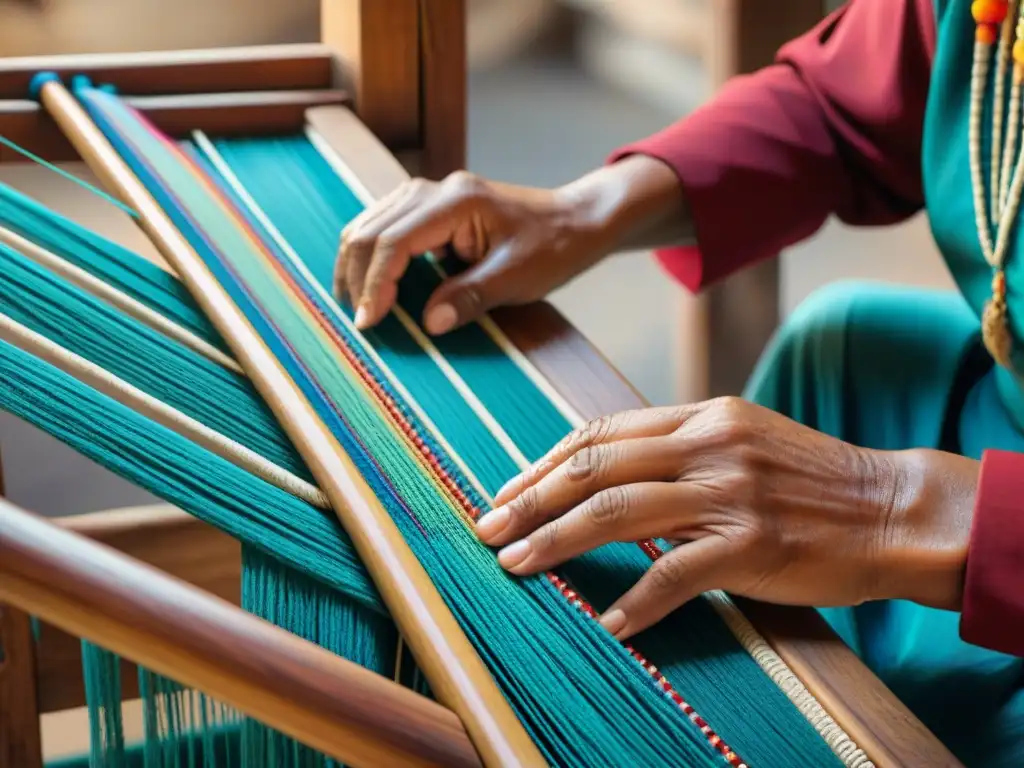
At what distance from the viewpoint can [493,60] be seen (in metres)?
4.62

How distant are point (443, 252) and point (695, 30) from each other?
2424mm

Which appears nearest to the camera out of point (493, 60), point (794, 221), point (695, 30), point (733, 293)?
point (794, 221)

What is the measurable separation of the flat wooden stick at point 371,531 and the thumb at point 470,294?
0.49ft

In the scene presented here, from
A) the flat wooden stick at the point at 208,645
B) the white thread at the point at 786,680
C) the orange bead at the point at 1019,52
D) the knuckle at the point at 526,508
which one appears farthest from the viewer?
the orange bead at the point at 1019,52

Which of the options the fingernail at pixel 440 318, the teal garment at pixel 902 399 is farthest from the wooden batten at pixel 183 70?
the teal garment at pixel 902 399

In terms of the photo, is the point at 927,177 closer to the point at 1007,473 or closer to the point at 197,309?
the point at 1007,473

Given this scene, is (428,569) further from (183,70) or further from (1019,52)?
(183,70)

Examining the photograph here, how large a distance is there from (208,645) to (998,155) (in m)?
0.70

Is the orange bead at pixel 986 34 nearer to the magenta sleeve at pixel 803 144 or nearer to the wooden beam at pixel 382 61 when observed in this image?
the magenta sleeve at pixel 803 144

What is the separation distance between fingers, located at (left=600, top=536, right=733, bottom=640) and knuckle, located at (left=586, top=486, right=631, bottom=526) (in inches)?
1.3

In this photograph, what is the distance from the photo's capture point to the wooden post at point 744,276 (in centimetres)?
158

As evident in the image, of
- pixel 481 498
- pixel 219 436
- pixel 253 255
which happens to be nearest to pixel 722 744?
pixel 481 498

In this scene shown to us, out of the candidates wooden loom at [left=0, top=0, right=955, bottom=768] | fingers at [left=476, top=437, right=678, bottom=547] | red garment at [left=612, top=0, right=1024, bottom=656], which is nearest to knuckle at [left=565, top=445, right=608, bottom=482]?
fingers at [left=476, top=437, right=678, bottom=547]

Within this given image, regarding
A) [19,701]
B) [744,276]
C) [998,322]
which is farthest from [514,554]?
[744,276]
